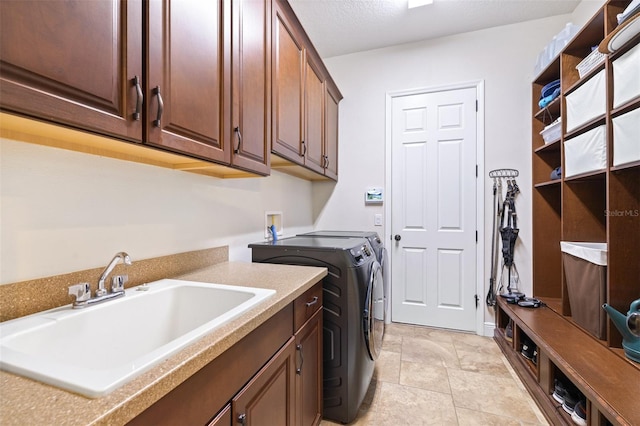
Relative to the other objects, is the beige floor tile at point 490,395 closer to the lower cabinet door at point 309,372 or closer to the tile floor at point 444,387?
the tile floor at point 444,387

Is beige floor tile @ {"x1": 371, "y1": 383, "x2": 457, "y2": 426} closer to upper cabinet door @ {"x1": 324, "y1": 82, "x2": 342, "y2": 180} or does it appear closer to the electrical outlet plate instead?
the electrical outlet plate

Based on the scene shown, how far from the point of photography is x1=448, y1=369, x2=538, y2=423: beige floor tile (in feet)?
5.21

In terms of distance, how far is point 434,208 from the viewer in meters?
2.72

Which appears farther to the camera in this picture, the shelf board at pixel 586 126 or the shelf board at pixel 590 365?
the shelf board at pixel 586 126

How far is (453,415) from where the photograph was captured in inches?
61.3

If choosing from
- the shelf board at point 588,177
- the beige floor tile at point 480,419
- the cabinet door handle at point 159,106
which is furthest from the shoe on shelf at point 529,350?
the cabinet door handle at point 159,106

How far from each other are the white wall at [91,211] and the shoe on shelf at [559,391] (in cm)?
204

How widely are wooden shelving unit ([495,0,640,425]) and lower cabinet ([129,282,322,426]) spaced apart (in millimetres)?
1188

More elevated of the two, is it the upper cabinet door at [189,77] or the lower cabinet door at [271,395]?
the upper cabinet door at [189,77]

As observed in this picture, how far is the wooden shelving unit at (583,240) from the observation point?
123cm

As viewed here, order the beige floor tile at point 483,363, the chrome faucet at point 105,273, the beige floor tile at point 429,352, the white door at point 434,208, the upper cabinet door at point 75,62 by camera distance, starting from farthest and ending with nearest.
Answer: the white door at point 434,208 → the beige floor tile at point 429,352 → the beige floor tile at point 483,363 → the chrome faucet at point 105,273 → the upper cabinet door at point 75,62

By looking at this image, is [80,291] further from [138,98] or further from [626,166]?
[626,166]

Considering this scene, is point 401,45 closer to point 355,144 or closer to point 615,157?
point 355,144

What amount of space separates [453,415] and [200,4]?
7.66 ft
